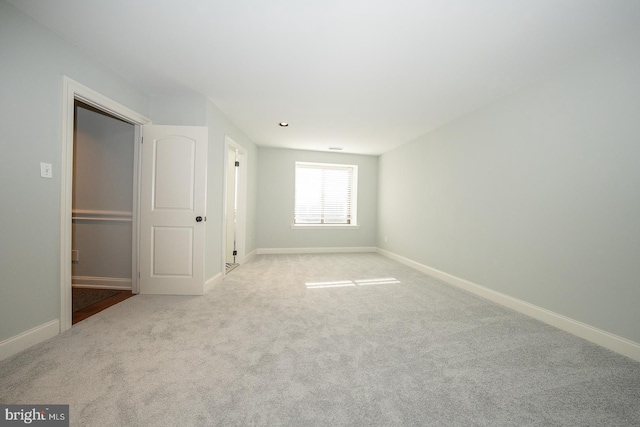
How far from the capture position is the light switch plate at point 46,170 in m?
2.10

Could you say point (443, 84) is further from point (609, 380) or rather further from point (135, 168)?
point (135, 168)

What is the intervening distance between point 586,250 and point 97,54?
16.2 feet

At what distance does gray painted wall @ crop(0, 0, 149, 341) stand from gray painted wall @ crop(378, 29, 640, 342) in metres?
4.58

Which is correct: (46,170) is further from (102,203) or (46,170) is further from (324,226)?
(324,226)

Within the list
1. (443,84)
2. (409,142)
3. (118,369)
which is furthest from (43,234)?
(409,142)

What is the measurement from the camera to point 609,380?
1748 millimetres

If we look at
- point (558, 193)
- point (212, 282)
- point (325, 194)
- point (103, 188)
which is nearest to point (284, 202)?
point (325, 194)

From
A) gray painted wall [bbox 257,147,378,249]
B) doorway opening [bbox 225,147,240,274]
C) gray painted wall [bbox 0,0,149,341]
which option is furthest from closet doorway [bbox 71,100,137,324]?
gray painted wall [bbox 257,147,378,249]

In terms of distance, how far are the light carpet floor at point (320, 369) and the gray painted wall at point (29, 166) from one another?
0.40 metres

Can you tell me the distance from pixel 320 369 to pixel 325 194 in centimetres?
510

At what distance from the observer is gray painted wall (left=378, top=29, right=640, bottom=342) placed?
82.9 inches

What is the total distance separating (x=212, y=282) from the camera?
361cm

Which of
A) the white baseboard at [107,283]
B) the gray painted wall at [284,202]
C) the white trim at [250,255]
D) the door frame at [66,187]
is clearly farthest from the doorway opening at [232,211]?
the door frame at [66,187]

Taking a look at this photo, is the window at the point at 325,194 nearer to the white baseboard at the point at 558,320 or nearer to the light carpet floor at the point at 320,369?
the white baseboard at the point at 558,320
